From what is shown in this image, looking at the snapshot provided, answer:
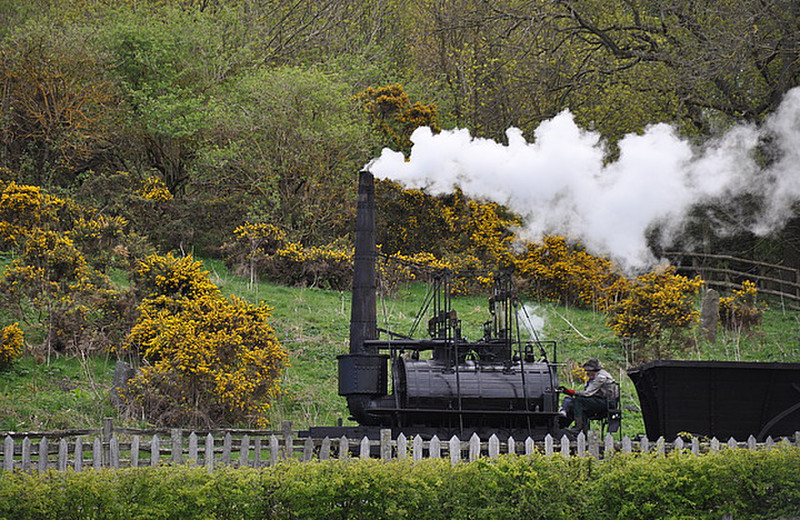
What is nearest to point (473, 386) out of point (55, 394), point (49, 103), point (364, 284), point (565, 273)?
point (364, 284)

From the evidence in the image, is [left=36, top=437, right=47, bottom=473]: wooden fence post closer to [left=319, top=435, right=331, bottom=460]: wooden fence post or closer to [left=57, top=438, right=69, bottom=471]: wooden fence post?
[left=57, top=438, right=69, bottom=471]: wooden fence post

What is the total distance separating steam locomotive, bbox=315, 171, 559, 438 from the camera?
15711mm

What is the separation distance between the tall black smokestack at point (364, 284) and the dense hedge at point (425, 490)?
5890 millimetres

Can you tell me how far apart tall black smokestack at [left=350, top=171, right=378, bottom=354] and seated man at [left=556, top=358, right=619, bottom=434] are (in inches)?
127

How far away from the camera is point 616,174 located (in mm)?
24781

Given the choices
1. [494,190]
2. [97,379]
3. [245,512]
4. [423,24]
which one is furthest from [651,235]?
[245,512]

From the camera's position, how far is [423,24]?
45844mm

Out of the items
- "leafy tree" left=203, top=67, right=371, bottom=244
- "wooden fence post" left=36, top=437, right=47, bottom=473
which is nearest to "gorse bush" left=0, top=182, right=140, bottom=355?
"leafy tree" left=203, top=67, right=371, bottom=244

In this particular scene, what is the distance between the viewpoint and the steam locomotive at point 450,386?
15711 mm

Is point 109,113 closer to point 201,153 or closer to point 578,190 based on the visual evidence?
point 201,153

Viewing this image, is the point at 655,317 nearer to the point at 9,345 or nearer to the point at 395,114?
the point at 395,114

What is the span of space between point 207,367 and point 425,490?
9.95 meters

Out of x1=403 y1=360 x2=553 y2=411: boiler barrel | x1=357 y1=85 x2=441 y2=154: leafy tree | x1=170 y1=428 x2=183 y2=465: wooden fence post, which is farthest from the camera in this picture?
x1=357 y1=85 x2=441 y2=154: leafy tree

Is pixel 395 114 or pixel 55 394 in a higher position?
pixel 395 114
